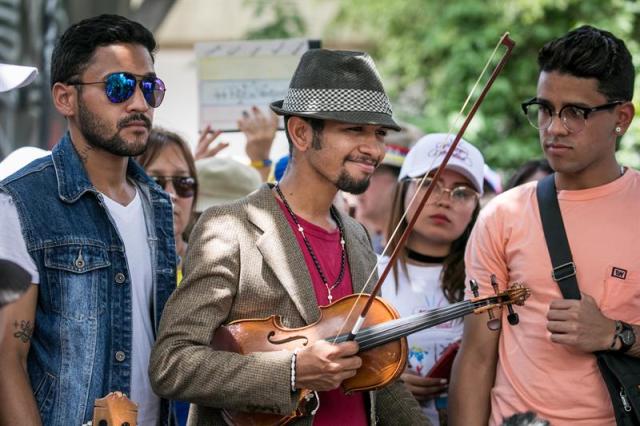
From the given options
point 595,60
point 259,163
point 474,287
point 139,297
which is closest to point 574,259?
point 474,287

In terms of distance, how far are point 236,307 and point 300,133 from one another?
70 centimetres

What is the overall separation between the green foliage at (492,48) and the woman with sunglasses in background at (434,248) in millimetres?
7058

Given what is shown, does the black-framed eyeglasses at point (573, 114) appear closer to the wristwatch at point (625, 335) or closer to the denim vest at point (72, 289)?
→ the wristwatch at point (625, 335)

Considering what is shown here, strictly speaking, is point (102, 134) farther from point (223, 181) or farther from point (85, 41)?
point (223, 181)

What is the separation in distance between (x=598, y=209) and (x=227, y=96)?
3.17m

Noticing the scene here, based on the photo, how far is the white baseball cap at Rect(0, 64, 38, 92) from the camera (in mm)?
3637

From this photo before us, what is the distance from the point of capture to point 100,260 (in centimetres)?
388

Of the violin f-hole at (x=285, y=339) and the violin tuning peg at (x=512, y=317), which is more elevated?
the violin tuning peg at (x=512, y=317)

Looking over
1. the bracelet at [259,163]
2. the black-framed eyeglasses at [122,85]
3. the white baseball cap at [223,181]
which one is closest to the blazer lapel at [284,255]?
the black-framed eyeglasses at [122,85]

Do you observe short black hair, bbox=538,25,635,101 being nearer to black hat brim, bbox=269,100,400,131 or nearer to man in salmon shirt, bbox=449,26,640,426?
man in salmon shirt, bbox=449,26,640,426

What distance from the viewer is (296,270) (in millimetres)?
3904

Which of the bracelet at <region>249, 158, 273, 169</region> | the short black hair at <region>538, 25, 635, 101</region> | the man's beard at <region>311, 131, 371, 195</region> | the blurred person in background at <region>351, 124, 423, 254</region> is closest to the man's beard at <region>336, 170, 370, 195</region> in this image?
the man's beard at <region>311, 131, 371, 195</region>

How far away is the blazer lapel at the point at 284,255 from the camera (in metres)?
3.85

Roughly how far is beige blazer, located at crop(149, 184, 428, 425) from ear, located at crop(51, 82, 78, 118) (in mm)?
664
